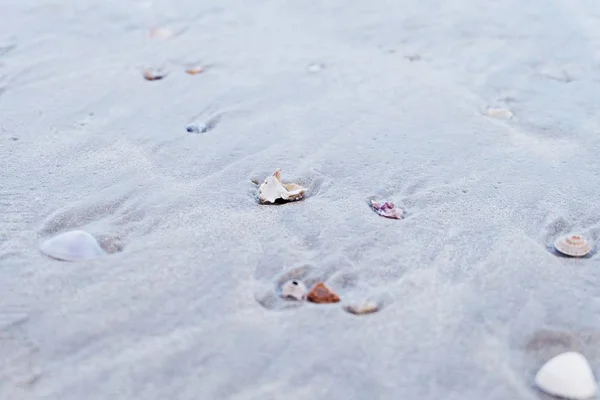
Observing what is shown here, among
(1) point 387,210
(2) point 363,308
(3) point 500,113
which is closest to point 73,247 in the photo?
(2) point 363,308

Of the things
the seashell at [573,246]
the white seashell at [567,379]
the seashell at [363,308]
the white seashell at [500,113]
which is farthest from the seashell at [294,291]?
the white seashell at [500,113]

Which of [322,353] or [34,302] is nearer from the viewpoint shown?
[322,353]

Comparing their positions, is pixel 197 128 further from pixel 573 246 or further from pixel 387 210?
pixel 573 246

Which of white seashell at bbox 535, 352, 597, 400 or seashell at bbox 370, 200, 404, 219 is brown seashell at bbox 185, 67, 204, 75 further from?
white seashell at bbox 535, 352, 597, 400

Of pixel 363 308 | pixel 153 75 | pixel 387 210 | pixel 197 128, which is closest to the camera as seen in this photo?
pixel 363 308

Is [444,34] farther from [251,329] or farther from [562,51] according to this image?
[251,329]

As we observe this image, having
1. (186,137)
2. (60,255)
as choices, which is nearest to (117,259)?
(60,255)
